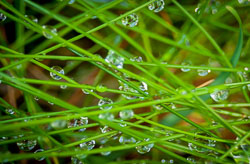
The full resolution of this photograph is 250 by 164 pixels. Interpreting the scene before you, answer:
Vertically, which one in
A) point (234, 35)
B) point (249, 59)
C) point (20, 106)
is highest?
point (234, 35)

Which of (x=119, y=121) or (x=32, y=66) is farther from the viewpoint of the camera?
(x=32, y=66)

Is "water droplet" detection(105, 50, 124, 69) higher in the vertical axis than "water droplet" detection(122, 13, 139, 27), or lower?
lower

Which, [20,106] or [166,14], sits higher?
[166,14]

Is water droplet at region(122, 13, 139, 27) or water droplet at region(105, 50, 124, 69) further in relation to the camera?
water droplet at region(122, 13, 139, 27)

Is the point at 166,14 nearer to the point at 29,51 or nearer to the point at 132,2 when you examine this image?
the point at 132,2

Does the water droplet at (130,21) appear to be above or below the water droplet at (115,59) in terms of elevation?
above

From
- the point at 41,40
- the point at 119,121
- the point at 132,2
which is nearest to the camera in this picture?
the point at 119,121

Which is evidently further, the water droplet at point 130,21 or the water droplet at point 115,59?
the water droplet at point 130,21

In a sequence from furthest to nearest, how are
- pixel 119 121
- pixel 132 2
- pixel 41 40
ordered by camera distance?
pixel 41 40
pixel 132 2
pixel 119 121

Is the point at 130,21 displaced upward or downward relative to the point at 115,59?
upward

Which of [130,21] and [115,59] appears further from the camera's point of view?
[130,21]

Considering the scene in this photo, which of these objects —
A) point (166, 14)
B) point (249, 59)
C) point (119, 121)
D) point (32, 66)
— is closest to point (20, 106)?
point (32, 66)
